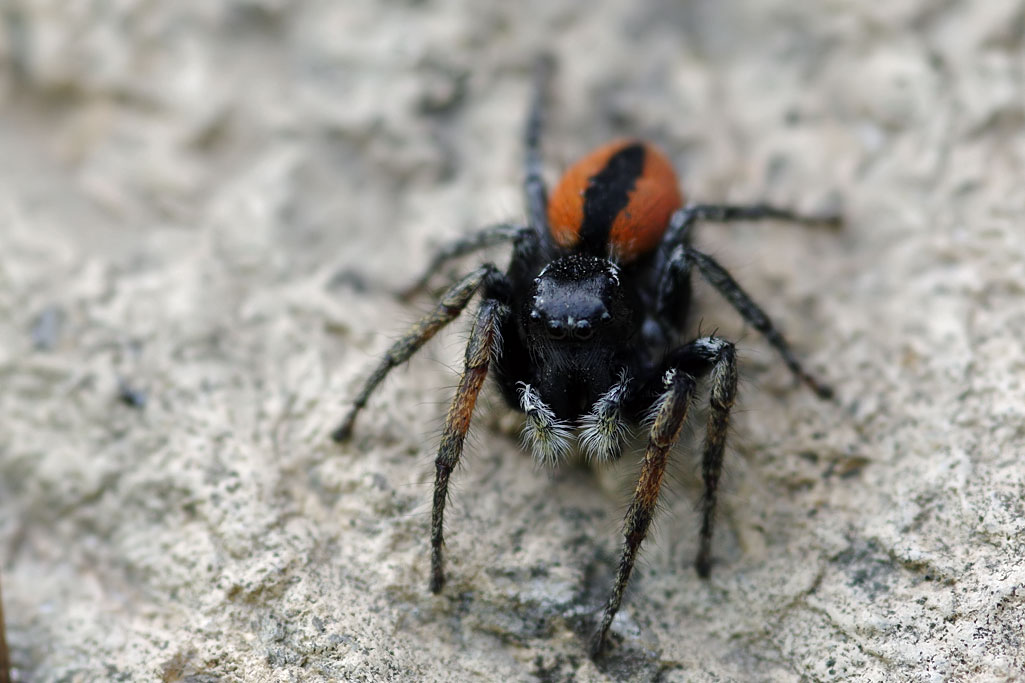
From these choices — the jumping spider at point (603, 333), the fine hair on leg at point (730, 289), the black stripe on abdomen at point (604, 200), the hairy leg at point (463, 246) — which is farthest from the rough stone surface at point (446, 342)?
the black stripe on abdomen at point (604, 200)

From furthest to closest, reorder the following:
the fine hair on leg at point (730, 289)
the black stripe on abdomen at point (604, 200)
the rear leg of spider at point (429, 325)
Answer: the black stripe on abdomen at point (604, 200), the fine hair on leg at point (730, 289), the rear leg of spider at point (429, 325)

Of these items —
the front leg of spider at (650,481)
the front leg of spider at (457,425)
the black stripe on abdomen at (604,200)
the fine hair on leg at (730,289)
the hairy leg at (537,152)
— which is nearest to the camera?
the front leg of spider at (650,481)

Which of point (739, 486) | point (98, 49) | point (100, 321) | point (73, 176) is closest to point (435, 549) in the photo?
point (739, 486)

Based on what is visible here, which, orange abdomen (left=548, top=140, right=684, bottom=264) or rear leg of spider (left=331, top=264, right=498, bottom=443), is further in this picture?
orange abdomen (left=548, top=140, right=684, bottom=264)

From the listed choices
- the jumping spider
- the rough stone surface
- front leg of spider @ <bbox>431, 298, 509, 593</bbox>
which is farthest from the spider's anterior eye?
the rough stone surface

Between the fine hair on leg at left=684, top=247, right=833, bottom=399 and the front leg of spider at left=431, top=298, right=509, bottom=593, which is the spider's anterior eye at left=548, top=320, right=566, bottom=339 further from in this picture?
the fine hair on leg at left=684, top=247, right=833, bottom=399

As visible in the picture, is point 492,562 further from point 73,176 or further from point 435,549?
point 73,176

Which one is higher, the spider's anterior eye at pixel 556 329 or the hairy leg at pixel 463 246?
the hairy leg at pixel 463 246

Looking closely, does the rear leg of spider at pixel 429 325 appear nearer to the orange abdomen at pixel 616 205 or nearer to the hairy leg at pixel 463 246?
the hairy leg at pixel 463 246
